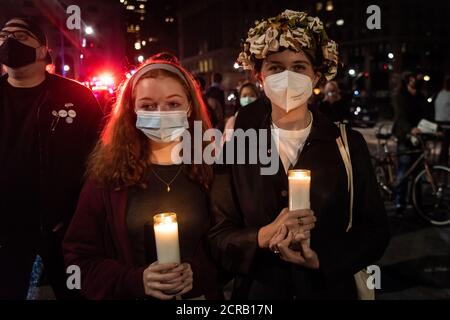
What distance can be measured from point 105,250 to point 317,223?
1.07 meters

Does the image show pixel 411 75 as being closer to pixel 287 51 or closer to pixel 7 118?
pixel 287 51

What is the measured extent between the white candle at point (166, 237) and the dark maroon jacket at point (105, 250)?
40cm

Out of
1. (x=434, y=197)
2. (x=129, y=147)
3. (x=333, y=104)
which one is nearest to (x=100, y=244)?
(x=129, y=147)

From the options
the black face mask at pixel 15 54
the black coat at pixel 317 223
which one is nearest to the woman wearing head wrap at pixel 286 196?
the black coat at pixel 317 223

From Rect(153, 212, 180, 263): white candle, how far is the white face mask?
814 mm

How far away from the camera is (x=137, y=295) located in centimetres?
209

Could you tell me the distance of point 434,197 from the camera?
6.81 meters

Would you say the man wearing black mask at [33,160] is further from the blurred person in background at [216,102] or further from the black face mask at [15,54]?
the blurred person in background at [216,102]

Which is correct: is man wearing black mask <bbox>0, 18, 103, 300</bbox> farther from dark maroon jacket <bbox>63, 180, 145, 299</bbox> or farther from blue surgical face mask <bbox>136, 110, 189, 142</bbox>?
blue surgical face mask <bbox>136, 110, 189, 142</bbox>

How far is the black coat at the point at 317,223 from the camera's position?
6.74ft

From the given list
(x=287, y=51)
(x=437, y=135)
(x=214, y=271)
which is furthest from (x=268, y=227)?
(x=437, y=135)

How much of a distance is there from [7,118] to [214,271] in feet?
5.77

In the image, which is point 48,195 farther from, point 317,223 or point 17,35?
point 317,223

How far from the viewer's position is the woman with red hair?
7.16 feet
